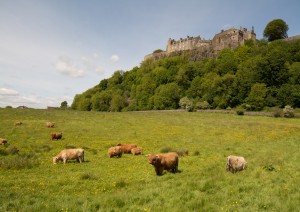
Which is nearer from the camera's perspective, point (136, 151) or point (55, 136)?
point (136, 151)

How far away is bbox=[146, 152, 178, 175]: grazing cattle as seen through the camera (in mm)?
16406

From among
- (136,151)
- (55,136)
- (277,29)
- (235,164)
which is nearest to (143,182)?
(235,164)

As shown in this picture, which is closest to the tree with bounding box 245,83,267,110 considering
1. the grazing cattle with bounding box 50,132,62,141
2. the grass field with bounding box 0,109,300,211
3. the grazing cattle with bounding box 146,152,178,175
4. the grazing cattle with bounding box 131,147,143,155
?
the grass field with bounding box 0,109,300,211

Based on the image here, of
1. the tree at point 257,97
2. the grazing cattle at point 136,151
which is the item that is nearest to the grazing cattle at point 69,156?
the grazing cattle at point 136,151

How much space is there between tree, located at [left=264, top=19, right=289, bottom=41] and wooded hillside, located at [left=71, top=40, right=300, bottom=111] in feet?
34.6

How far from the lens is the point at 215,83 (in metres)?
100

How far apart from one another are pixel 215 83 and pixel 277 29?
226 feet

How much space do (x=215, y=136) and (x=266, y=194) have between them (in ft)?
80.5

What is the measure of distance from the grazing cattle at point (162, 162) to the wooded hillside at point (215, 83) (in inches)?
2529

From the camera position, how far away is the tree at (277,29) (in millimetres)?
142500

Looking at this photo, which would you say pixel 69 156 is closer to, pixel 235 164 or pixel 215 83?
pixel 235 164

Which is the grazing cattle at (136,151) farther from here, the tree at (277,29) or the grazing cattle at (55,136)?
the tree at (277,29)

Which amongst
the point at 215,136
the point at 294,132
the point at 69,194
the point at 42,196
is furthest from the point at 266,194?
the point at 294,132

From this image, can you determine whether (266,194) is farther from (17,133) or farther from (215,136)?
(17,133)
